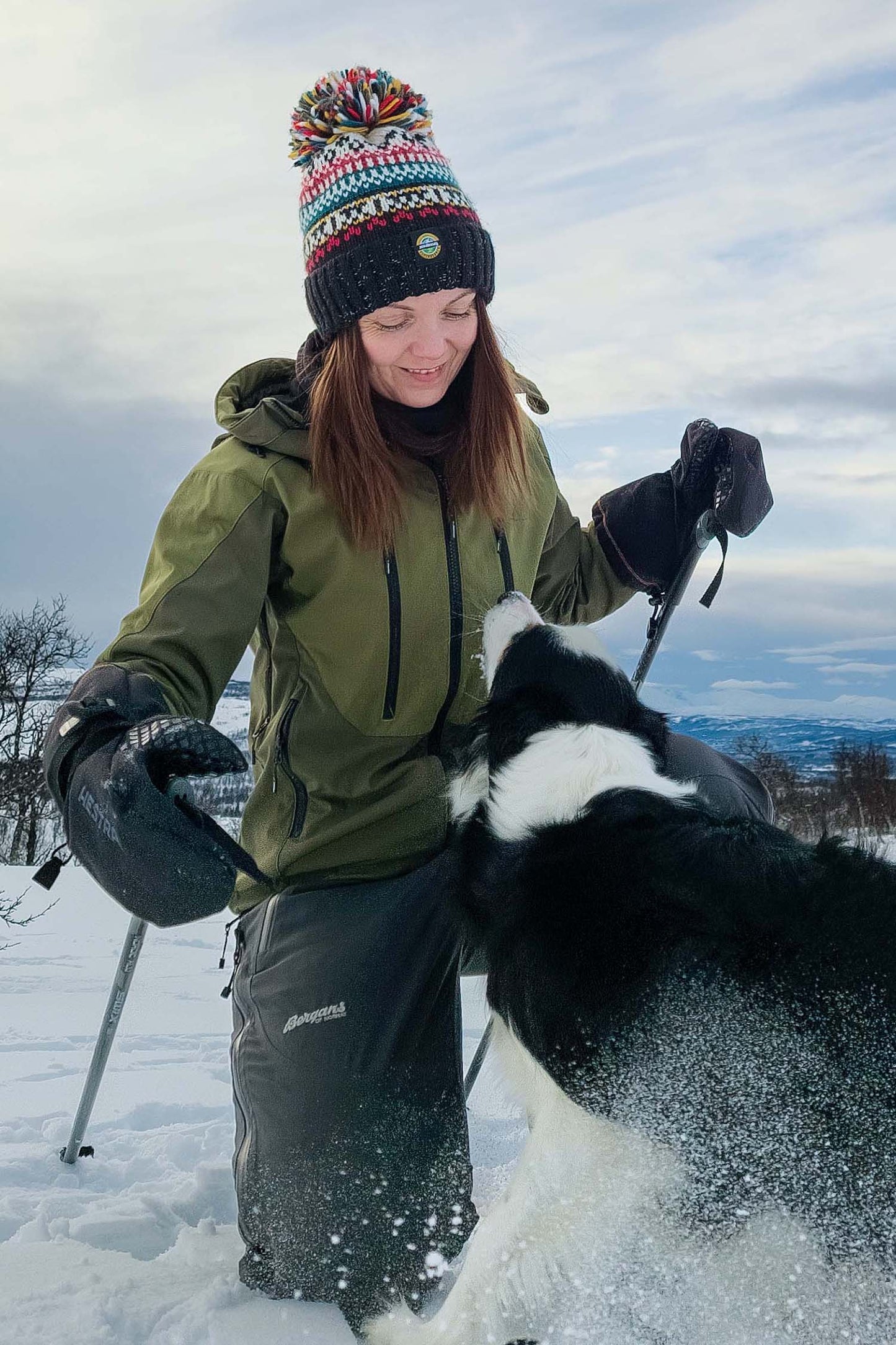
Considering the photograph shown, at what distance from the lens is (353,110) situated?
7.32ft

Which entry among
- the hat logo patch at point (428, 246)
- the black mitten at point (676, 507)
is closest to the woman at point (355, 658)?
the hat logo patch at point (428, 246)

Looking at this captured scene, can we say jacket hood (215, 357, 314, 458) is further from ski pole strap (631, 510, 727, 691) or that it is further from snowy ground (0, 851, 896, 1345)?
snowy ground (0, 851, 896, 1345)

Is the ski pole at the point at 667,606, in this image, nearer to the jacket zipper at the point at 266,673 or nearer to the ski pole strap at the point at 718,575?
the ski pole strap at the point at 718,575

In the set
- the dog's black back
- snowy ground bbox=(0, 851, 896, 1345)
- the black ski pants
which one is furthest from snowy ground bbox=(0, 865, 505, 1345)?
the dog's black back

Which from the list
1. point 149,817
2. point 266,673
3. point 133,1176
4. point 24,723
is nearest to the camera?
point 149,817

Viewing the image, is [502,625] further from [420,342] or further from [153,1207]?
[153,1207]

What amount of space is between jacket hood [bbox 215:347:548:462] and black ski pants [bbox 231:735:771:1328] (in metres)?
0.95

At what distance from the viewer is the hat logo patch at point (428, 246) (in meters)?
2.21

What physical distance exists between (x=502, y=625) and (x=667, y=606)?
0.76 m

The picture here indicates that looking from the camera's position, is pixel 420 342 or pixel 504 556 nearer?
pixel 420 342

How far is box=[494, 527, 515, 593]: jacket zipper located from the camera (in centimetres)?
248

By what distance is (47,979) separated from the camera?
208 inches

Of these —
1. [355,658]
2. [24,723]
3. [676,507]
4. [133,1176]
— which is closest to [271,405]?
[355,658]

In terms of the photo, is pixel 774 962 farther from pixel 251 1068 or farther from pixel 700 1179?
pixel 251 1068
